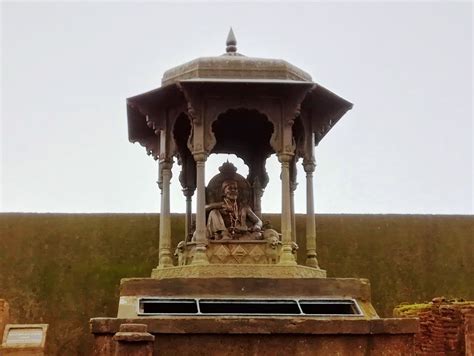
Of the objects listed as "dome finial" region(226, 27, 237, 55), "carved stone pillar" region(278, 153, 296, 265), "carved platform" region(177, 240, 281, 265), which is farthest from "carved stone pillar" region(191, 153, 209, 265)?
"dome finial" region(226, 27, 237, 55)

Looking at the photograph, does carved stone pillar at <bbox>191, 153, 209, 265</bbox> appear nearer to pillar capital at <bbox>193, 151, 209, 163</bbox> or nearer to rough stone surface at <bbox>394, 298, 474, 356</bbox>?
pillar capital at <bbox>193, 151, 209, 163</bbox>

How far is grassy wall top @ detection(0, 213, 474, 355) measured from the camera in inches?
629

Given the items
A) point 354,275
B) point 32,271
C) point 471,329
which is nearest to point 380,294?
point 354,275

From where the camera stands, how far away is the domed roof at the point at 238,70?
11.1 metres

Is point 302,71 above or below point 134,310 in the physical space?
above

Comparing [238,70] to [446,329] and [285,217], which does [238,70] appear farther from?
[446,329]

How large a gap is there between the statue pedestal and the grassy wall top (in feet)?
19.2

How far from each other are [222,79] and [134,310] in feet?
9.65

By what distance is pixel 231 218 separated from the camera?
1204 cm

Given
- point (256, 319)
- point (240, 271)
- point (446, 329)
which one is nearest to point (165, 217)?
point (240, 271)

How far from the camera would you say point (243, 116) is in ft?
42.0

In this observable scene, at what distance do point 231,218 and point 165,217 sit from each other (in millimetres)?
865

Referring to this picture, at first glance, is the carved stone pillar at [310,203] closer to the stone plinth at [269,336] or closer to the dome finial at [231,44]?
the dome finial at [231,44]

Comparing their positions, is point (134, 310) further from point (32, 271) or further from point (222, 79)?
point (32, 271)
